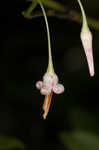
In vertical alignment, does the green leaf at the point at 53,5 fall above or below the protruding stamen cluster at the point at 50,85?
above

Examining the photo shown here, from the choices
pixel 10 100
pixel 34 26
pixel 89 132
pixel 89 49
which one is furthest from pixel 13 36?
pixel 89 49

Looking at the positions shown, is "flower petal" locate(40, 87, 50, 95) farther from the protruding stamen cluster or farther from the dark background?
the dark background

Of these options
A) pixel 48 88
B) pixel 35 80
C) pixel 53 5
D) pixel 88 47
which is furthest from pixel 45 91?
pixel 35 80

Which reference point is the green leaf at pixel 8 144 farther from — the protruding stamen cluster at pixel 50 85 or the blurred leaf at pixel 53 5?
the blurred leaf at pixel 53 5

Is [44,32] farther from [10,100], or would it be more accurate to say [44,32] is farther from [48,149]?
[48,149]

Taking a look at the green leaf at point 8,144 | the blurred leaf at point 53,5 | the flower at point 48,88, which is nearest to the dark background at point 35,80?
the blurred leaf at point 53,5

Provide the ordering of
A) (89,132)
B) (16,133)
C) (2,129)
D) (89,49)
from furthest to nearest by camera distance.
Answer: (16,133) < (2,129) < (89,132) < (89,49)

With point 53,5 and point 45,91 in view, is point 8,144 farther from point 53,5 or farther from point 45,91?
point 53,5
